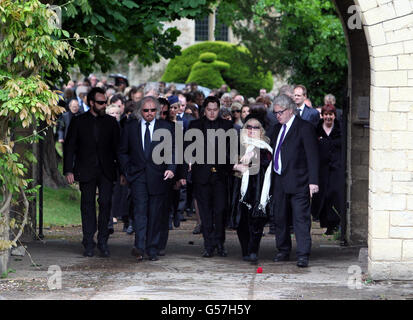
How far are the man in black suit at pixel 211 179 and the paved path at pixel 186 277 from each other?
399mm

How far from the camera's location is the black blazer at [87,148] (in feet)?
42.0

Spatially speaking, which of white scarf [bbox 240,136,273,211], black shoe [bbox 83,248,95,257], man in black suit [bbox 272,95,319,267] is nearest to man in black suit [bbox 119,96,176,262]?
black shoe [bbox 83,248,95,257]

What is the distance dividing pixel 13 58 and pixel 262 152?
3211 millimetres

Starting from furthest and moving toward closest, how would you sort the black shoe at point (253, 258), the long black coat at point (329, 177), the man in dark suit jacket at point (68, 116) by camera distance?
the man in dark suit jacket at point (68, 116) < the long black coat at point (329, 177) < the black shoe at point (253, 258)

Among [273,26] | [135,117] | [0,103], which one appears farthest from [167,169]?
[273,26]

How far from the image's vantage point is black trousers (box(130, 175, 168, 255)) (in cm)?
1252

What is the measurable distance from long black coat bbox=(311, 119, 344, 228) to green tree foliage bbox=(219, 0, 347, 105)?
6229mm

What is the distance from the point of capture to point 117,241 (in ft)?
48.0

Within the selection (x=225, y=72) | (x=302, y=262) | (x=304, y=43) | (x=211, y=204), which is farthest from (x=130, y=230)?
(x=225, y=72)

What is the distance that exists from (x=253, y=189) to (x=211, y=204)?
2.20ft

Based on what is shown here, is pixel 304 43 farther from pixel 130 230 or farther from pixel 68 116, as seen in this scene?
pixel 130 230

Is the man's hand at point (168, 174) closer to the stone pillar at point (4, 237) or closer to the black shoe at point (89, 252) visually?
the black shoe at point (89, 252)

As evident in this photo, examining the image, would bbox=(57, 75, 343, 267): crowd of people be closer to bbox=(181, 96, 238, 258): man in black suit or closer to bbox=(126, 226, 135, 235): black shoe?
bbox=(181, 96, 238, 258): man in black suit

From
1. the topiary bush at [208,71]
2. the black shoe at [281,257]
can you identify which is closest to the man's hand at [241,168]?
the black shoe at [281,257]
